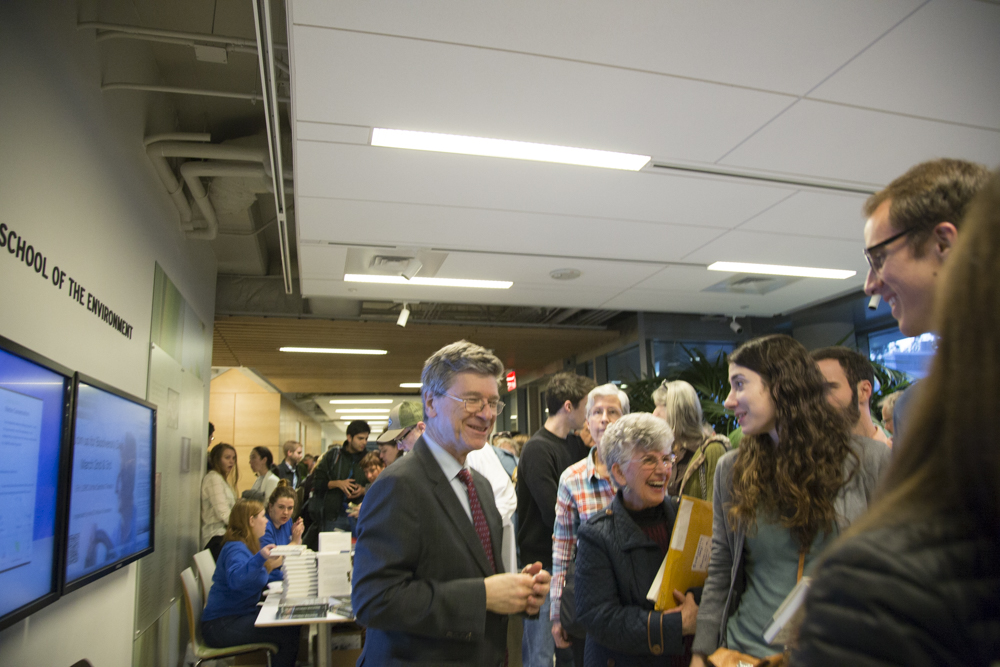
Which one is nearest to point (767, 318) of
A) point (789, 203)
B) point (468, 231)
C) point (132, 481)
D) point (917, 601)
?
point (789, 203)

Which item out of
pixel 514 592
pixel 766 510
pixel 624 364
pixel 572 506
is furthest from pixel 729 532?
pixel 624 364

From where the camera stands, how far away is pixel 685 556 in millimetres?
2000

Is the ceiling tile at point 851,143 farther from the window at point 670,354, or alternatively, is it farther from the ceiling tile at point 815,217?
the window at point 670,354

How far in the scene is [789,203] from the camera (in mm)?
4195

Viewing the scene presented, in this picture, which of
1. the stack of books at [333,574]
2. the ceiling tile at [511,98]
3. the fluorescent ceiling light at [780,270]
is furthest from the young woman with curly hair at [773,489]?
the fluorescent ceiling light at [780,270]

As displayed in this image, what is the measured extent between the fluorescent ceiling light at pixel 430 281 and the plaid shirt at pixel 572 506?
3.43 m

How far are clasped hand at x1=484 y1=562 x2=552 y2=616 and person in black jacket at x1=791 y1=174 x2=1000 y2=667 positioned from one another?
1112 millimetres

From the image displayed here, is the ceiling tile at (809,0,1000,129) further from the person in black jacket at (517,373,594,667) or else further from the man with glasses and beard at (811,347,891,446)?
the person in black jacket at (517,373,594,667)

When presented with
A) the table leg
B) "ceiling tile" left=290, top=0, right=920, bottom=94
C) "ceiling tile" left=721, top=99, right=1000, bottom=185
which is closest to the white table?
the table leg

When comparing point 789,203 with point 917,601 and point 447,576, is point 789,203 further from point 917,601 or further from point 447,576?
point 917,601

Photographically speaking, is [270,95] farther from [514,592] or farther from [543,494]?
[514,592]

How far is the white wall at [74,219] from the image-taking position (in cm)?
215

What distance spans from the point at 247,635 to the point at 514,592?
3.13 m

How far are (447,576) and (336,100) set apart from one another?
222cm
